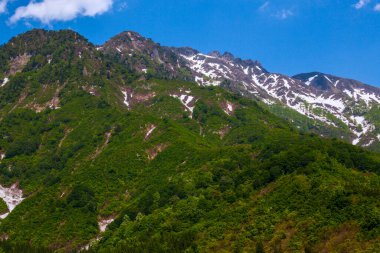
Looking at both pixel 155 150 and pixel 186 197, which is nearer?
pixel 186 197

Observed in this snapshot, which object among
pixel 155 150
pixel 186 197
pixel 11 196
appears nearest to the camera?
pixel 186 197

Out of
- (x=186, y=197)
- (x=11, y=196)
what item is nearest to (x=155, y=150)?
(x=186, y=197)

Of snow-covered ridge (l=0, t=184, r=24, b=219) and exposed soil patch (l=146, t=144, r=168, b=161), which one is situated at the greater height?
exposed soil patch (l=146, t=144, r=168, b=161)

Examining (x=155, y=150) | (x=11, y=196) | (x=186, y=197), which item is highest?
(x=155, y=150)

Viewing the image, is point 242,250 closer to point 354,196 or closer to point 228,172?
point 354,196

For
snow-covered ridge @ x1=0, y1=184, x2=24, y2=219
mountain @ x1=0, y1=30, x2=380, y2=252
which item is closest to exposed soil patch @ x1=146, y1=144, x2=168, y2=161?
mountain @ x1=0, y1=30, x2=380, y2=252

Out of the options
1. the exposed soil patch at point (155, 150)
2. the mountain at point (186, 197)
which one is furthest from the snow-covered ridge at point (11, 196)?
the exposed soil patch at point (155, 150)

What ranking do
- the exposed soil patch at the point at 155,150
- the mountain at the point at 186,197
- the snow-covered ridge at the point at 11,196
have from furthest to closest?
the exposed soil patch at the point at 155,150
the snow-covered ridge at the point at 11,196
the mountain at the point at 186,197

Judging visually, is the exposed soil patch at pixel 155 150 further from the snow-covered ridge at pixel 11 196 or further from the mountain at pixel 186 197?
the snow-covered ridge at pixel 11 196

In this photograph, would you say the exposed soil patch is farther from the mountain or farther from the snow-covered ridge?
the snow-covered ridge

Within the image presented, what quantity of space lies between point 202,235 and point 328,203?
27702 millimetres

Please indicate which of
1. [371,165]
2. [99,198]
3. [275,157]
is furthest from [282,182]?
[99,198]

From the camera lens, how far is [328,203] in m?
90.5

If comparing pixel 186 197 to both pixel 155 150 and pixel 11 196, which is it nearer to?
pixel 155 150
